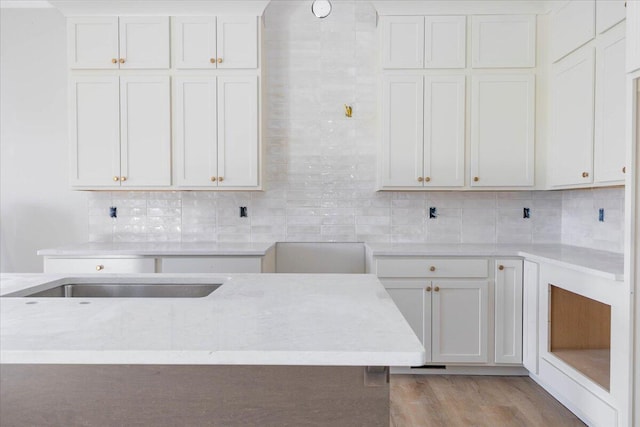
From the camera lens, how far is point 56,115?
3643mm

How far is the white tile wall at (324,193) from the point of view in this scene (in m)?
3.54

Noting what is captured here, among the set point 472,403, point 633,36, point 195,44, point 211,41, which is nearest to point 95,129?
point 195,44

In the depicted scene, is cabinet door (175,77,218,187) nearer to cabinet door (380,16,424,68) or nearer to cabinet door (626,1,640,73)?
cabinet door (380,16,424,68)

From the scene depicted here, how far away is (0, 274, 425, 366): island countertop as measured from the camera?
920 millimetres

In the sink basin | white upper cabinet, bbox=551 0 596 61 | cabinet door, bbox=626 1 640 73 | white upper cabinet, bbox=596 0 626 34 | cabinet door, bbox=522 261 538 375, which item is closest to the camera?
the sink basin

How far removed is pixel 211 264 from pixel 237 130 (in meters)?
1.00

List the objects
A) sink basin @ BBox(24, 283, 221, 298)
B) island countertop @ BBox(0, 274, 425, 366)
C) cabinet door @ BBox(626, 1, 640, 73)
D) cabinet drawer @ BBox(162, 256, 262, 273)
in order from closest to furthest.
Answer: island countertop @ BBox(0, 274, 425, 366)
sink basin @ BBox(24, 283, 221, 298)
cabinet door @ BBox(626, 1, 640, 73)
cabinet drawer @ BBox(162, 256, 262, 273)

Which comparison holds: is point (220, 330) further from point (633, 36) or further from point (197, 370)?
point (633, 36)

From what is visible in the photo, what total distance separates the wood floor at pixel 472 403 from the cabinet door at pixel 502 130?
54.7 inches

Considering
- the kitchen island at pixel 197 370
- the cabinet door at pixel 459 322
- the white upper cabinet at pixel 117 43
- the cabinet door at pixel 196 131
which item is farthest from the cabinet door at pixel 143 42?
the cabinet door at pixel 459 322

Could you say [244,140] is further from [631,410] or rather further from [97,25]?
[631,410]

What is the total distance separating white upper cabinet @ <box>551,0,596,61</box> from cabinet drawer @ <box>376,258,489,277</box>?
150 centimetres

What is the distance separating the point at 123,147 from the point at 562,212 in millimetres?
3450

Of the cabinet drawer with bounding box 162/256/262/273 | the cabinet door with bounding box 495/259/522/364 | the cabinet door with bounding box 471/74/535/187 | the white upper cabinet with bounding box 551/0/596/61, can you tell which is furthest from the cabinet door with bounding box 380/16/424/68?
the cabinet drawer with bounding box 162/256/262/273
